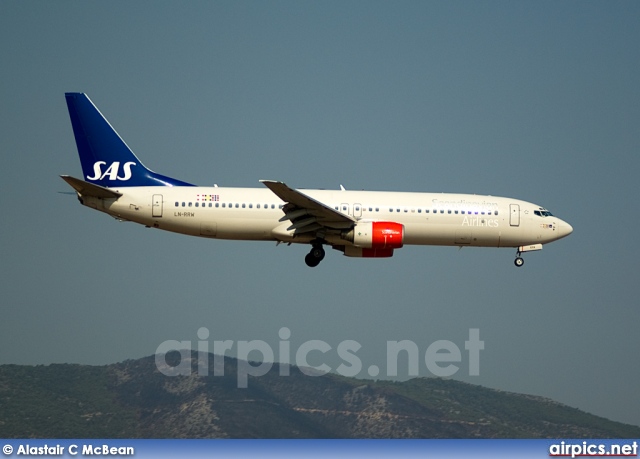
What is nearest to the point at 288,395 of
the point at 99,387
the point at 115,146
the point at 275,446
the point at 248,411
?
the point at 248,411

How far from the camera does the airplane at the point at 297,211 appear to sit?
62.9 m

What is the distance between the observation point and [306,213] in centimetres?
6262

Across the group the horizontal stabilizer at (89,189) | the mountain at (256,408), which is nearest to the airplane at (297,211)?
the horizontal stabilizer at (89,189)

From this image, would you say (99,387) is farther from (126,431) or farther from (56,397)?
(126,431)

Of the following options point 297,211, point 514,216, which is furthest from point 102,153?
point 514,216

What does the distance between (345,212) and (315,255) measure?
3270mm

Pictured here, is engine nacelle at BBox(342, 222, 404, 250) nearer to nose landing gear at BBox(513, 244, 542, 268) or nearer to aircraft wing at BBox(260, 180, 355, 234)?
aircraft wing at BBox(260, 180, 355, 234)

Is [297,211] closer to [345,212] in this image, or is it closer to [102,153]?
[345,212]

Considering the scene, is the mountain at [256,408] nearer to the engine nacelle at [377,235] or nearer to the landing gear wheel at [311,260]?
the landing gear wheel at [311,260]

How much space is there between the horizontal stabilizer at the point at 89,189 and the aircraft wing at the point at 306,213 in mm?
9426

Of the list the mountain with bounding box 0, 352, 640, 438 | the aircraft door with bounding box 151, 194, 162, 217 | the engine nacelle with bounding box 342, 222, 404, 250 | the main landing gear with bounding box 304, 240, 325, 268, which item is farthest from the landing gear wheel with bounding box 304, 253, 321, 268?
the mountain with bounding box 0, 352, 640, 438

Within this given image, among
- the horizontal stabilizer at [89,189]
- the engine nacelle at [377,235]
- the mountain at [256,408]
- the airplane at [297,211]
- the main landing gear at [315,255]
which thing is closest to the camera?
the horizontal stabilizer at [89,189]

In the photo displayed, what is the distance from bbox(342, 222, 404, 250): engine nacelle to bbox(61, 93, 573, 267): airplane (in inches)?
2.2

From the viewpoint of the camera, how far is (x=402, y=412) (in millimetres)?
117062
